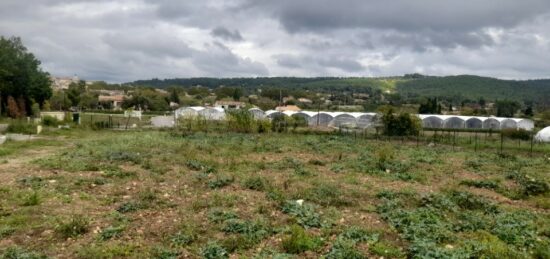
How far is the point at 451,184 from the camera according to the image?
1241 centimetres

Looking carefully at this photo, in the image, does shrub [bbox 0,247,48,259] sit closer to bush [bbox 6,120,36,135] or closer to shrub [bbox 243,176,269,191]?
shrub [bbox 243,176,269,191]

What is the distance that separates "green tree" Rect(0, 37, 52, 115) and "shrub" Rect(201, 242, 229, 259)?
4658 centimetres

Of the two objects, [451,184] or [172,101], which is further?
[172,101]

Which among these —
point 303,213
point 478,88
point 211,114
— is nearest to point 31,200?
point 303,213

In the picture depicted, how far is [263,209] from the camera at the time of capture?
8617 mm

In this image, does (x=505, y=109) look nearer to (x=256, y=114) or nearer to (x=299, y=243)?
(x=256, y=114)

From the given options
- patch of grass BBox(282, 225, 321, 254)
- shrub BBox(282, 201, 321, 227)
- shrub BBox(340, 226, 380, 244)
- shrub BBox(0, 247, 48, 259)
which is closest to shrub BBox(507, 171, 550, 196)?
shrub BBox(282, 201, 321, 227)

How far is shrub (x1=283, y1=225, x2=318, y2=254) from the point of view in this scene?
21.6ft

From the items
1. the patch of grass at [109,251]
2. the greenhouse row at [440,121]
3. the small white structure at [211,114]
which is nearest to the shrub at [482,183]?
the patch of grass at [109,251]

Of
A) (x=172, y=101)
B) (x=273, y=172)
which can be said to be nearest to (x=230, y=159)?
(x=273, y=172)

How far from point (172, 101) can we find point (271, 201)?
96529mm

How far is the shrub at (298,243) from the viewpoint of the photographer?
21.6 feet

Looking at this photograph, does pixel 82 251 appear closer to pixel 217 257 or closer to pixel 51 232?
pixel 51 232

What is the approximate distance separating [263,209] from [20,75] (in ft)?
163
